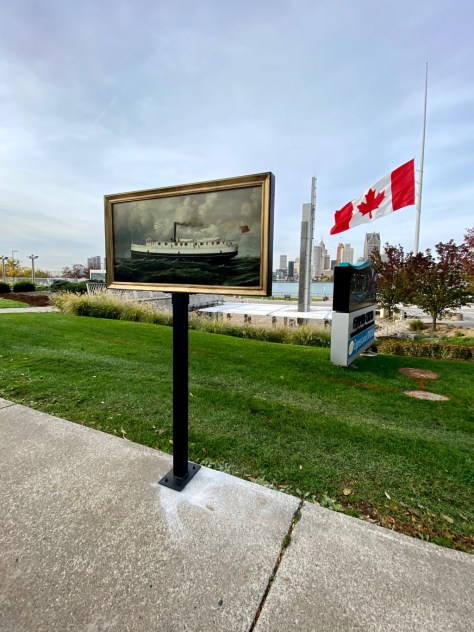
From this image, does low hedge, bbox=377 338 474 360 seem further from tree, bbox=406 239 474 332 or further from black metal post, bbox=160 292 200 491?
black metal post, bbox=160 292 200 491

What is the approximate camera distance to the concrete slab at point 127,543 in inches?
59.5

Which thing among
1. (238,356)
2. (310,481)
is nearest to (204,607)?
(310,481)

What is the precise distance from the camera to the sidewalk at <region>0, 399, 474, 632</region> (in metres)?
1.50

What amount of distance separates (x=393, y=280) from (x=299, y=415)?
1376cm

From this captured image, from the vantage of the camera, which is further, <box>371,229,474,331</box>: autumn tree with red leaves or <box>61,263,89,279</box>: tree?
<box>61,263,89,279</box>: tree

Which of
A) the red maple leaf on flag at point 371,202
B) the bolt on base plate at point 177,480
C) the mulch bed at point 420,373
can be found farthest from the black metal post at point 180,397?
the red maple leaf on flag at point 371,202

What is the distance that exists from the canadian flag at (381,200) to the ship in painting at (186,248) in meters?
10.8

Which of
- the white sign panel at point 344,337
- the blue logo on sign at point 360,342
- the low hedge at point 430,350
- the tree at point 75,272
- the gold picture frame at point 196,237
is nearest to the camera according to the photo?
the gold picture frame at point 196,237

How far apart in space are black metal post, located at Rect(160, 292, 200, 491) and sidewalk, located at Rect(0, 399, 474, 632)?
11 cm

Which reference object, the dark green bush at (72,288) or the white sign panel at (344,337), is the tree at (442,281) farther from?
the dark green bush at (72,288)

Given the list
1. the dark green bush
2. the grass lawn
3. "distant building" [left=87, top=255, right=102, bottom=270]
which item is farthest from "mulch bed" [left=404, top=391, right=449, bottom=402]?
"distant building" [left=87, top=255, right=102, bottom=270]

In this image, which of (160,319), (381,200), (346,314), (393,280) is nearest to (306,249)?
(393,280)

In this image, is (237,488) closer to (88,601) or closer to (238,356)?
(88,601)

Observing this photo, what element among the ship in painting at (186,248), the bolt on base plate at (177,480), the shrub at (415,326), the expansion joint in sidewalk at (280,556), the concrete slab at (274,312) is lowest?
the shrub at (415,326)
